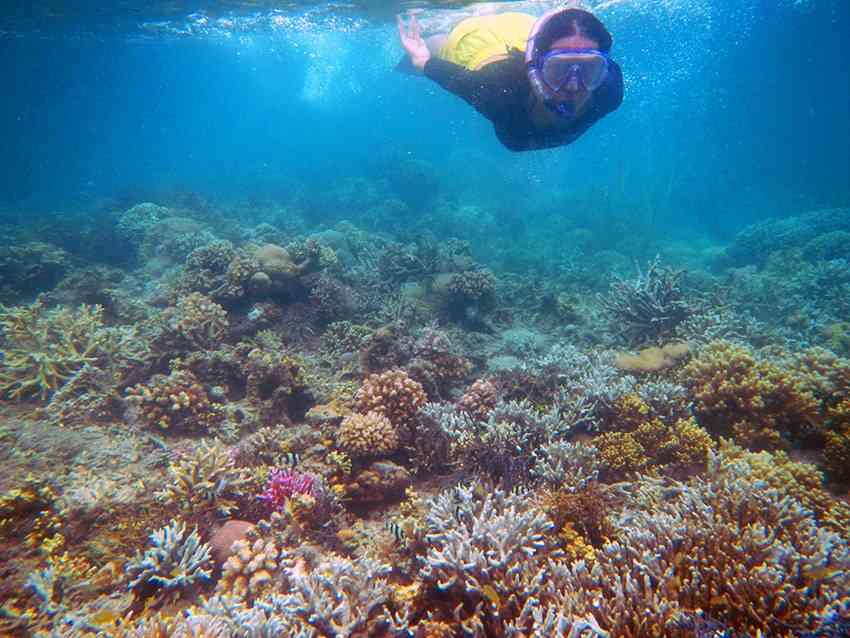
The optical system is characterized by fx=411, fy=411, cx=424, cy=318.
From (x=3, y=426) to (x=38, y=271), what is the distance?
31.4 feet

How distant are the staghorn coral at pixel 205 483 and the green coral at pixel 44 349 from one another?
420 cm

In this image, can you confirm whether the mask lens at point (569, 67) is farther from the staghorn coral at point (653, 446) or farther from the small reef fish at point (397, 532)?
the small reef fish at point (397, 532)

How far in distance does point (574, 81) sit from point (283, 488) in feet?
18.9

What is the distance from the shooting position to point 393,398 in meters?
5.62

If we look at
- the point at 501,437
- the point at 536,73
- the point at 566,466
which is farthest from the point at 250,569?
the point at 536,73

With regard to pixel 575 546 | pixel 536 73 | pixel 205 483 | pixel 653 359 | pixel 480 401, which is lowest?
pixel 205 483

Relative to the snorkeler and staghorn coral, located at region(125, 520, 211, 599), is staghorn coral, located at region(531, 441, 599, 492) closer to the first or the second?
staghorn coral, located at region(125, 520, 211, 599)

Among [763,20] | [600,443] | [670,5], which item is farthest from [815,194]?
[600,443]

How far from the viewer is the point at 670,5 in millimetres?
25828

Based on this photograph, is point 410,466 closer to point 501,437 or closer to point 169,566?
point 501,437

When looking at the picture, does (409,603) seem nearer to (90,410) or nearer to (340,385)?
(340,385)

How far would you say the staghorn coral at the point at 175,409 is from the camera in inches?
239

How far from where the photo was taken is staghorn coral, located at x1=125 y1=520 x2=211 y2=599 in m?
3.68

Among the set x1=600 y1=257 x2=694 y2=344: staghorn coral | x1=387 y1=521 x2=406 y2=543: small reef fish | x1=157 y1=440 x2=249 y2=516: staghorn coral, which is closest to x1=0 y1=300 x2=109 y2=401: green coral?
x1=157 y1=440 x2=249 y2=516: staghorn coral
